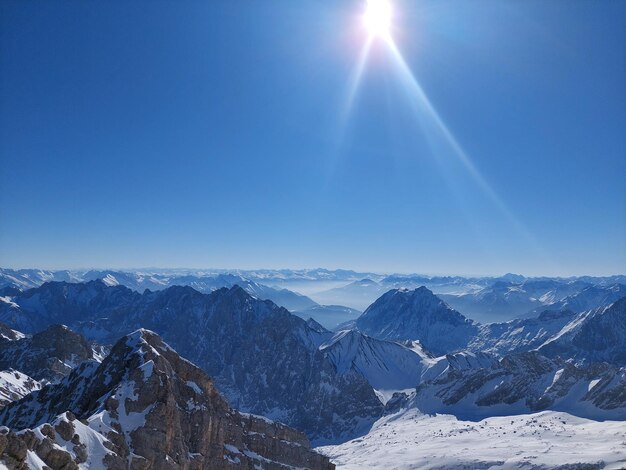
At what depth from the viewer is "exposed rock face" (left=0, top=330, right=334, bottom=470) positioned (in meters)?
81.2

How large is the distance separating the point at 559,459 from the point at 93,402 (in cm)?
18404

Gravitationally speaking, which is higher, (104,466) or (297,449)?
(104,466)

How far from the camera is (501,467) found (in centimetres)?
19962

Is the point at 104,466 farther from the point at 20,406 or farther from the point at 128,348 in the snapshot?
the point at 20,406

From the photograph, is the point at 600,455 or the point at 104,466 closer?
the point at 104,466

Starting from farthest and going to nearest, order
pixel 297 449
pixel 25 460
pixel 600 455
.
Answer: pixel 600 455, pixel 297 449, pixel 25 460

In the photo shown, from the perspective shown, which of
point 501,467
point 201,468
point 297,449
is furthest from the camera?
point 501,467

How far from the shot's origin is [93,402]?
367 feet

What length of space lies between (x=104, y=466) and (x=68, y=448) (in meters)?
7.49

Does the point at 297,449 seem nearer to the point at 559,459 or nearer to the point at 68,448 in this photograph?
the point at 68,448

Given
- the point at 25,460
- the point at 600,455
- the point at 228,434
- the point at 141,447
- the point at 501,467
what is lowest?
the point at 501,467

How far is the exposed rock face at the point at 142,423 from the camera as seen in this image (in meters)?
81.2

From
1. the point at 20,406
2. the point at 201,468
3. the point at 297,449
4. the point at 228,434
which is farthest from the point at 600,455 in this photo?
the point at 20,406

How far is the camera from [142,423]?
98.2m
